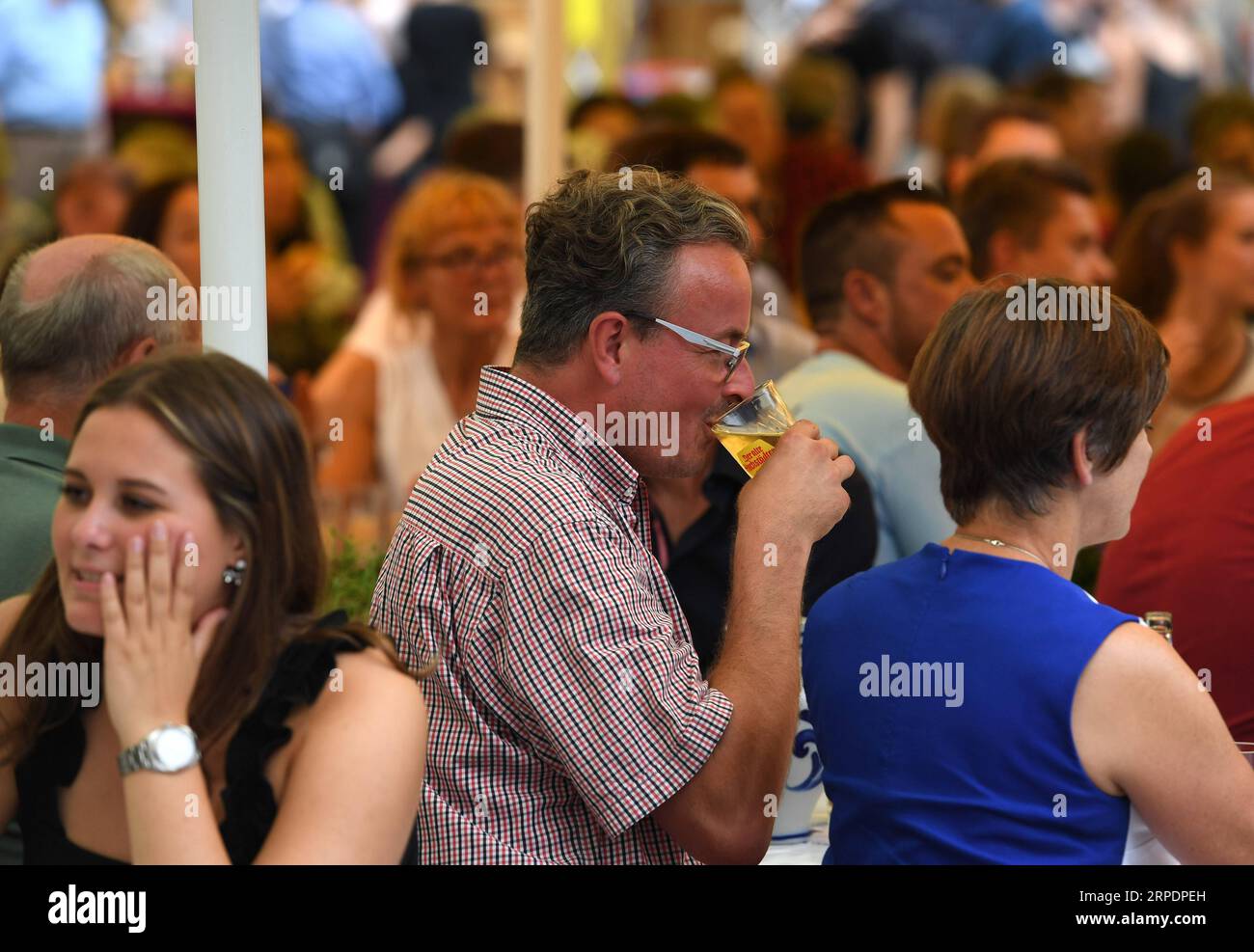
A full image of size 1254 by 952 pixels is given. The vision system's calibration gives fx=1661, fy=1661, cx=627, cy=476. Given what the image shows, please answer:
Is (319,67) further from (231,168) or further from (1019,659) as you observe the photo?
(1019,659)

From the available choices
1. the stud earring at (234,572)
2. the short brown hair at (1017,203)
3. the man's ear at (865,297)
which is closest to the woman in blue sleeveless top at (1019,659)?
the stud earring at (234,572)

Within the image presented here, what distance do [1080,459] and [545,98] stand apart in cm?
256

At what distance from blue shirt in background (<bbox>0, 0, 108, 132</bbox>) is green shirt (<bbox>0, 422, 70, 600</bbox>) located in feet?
18.2

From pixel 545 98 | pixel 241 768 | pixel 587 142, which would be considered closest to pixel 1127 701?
pixel 241 768

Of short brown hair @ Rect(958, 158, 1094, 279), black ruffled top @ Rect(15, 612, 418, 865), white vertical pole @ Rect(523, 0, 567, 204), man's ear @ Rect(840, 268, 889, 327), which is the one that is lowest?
black ruffled top @ Rect(15, 612, 418, 865)

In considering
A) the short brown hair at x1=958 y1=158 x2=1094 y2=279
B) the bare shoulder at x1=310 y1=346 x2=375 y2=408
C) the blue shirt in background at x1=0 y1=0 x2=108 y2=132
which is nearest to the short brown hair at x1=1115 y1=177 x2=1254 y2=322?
the short brown hair at x1=958 y1=158 x2=1094 y2=279

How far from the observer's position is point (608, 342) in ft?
7.19

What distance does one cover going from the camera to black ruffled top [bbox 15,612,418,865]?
5.42 ft

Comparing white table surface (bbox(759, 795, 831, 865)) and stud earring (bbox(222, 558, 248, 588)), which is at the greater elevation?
stud earring (bbox(222, 558, 248, 588))

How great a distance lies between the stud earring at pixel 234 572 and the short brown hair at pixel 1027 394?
2.81ft

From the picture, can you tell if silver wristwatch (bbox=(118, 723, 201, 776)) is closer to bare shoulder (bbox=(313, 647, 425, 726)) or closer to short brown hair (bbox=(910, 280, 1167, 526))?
bare shoulder (bbox=(313, 647, 425, 726))

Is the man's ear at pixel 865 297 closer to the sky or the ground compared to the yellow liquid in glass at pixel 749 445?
closer to the sky

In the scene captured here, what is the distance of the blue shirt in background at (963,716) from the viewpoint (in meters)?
1.84

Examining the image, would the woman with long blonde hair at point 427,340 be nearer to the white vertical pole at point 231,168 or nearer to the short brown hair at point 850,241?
the short brown hair at point 850,241
